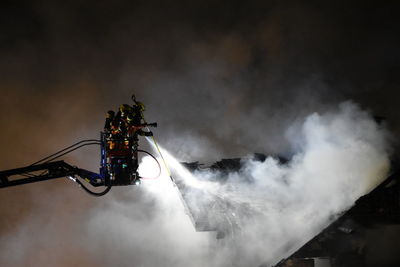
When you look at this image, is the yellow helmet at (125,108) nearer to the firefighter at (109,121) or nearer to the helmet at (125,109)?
the helmet at (125,109)

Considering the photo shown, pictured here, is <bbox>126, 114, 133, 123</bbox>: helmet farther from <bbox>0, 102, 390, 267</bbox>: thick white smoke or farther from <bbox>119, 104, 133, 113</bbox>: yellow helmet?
<bbox>0, 102, 390, 267</bbox>: thick white smoke

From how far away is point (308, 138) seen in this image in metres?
11.1

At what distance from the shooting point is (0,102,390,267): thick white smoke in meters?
9.25

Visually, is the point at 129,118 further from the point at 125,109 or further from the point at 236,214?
the point at 236,214

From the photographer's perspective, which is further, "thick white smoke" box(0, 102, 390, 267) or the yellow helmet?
"thick white smoke" box(0, 102, 390, 267)

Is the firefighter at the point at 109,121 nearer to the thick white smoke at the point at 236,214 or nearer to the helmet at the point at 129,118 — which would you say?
the helmet at the point at 129,118

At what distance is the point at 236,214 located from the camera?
1229cm

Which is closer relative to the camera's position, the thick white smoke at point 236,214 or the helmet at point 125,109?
the helmet at point 125,109

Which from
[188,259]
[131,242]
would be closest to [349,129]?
[188,259]

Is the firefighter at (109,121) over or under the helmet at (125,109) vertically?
under

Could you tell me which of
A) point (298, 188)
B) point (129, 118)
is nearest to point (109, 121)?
point (129, 118)

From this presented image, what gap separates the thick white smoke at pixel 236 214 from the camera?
30.3 feet

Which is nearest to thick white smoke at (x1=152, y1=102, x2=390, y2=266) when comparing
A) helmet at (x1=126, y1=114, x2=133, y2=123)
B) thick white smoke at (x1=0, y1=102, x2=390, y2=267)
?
thick white smoke at (x1=0, y1=102, x2=390, y2=267)

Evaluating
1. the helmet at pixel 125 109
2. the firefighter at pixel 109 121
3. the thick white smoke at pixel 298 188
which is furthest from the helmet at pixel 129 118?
the thick white smoke at pixel 298 188
